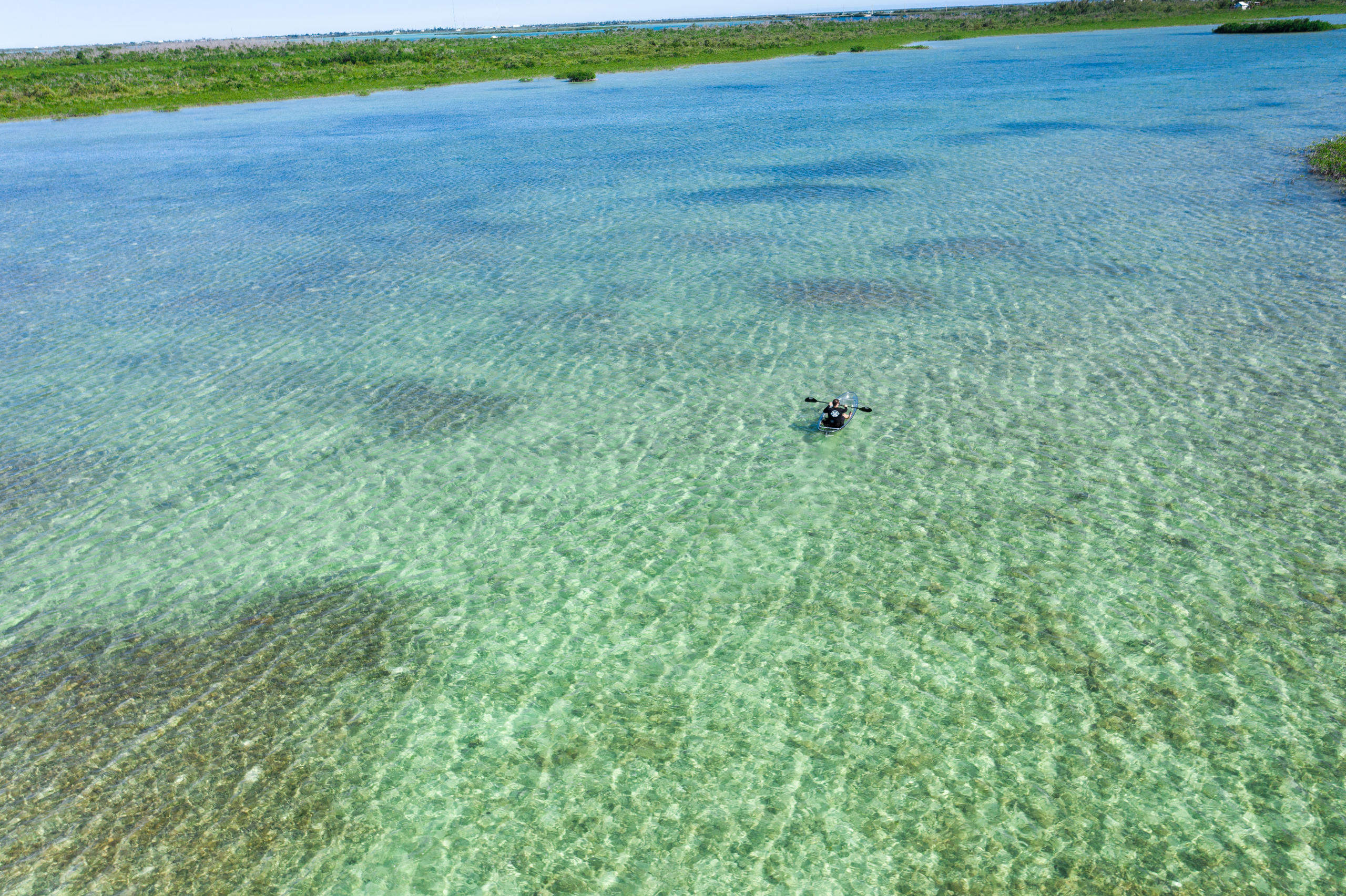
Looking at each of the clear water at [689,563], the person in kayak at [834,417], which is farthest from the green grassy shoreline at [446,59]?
the person in kayak at [834,417]

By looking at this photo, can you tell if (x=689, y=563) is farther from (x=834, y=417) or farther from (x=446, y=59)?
(x=446, y=59)

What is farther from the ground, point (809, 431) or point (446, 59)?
point (446, 59)

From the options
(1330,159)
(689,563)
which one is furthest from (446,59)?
(689,563)

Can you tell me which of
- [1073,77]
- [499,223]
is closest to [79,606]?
[499,223]

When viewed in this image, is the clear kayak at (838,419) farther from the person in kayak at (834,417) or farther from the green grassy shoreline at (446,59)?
the green grassy shoreline at (446,59)

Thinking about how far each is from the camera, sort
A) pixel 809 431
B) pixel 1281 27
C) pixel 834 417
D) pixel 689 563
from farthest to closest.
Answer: pixel 1281 27 → pixel 809 431 → pixel 834 417 → pixel 689 563

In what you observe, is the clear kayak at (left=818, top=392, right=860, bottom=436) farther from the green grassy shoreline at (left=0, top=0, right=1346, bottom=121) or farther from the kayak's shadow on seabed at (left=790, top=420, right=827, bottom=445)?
the green grassy shoreline at (left=0, top=0, right=1346, bottom=121)

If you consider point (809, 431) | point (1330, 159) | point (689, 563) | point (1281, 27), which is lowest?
point (689, 563)
